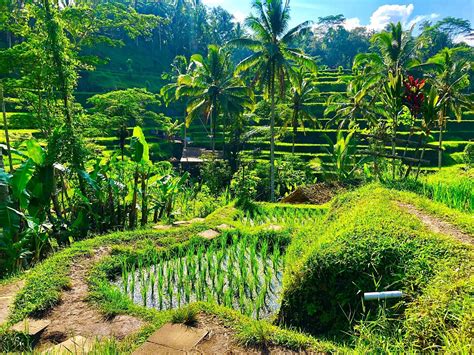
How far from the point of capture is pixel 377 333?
2750mm

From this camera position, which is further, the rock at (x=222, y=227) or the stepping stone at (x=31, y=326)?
the rock at (x=222, y=227)

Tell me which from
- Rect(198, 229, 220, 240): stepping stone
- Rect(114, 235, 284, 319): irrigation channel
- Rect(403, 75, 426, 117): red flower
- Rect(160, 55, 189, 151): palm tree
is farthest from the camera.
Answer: Rect(160, 55, 189, 151): palm tree

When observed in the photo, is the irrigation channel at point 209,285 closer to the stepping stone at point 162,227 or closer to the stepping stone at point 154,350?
the stepping stone at point 154,350

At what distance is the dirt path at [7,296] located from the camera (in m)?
3.90

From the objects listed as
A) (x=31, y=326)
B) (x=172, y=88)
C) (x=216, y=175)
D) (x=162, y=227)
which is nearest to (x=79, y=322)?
(x=31, y=326)

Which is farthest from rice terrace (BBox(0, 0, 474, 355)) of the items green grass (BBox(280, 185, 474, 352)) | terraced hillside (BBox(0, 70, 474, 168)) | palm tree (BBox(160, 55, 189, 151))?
terraced hillside (BBox(0, 70, 474, 168))

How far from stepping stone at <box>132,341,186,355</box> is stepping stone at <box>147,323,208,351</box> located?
0.04 m

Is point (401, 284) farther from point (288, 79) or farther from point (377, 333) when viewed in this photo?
point (288, 79)

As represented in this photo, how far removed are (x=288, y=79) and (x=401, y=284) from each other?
1482cm

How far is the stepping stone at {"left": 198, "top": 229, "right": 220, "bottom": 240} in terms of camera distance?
21.8 ft

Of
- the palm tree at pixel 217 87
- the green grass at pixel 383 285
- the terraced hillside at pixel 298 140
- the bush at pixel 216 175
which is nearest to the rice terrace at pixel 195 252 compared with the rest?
the green grass at pixel 383 285

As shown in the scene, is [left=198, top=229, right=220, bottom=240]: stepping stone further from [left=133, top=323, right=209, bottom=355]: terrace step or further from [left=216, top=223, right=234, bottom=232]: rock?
[left=133, top=323, right=209, bottom=355]: terrace step

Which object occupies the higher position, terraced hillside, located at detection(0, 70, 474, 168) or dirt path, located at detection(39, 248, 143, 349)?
terraced hillside, located at detection(0, 70, 474, 168)

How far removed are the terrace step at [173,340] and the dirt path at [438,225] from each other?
2.60 meters
